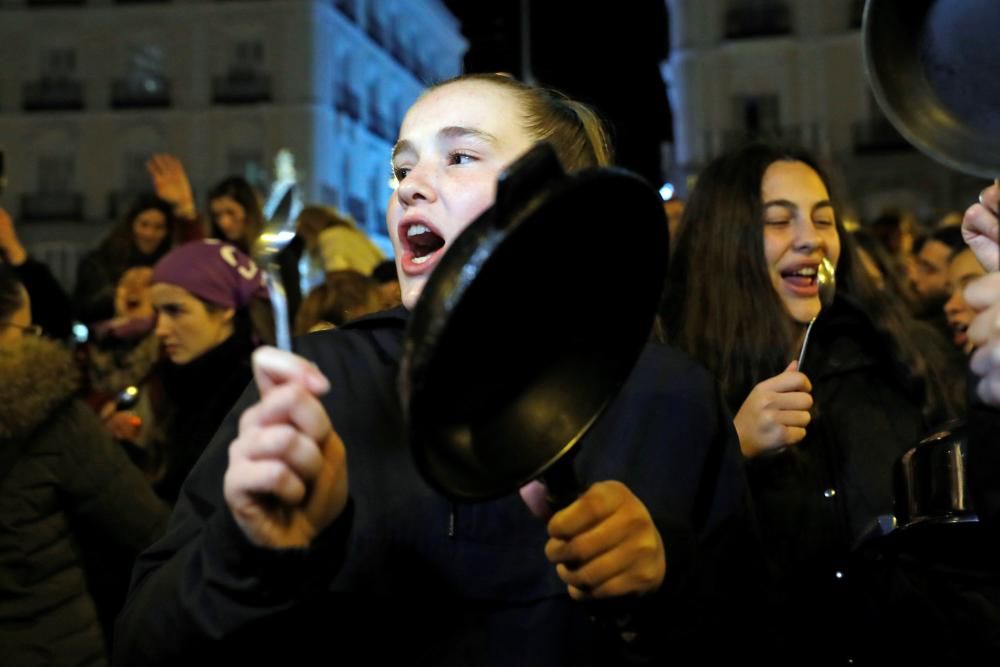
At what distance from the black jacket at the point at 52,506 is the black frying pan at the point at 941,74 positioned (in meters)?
2.70

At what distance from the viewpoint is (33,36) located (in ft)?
120

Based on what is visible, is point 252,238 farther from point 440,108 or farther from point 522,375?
point 522,375

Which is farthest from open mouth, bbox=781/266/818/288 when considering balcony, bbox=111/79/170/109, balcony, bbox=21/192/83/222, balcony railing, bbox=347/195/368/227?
balcony, bbox=21/192/83/222

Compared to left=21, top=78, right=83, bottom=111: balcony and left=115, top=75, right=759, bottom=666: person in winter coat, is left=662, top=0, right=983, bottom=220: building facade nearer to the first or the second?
left=21, top=78, right=83, bottom=111: balcony

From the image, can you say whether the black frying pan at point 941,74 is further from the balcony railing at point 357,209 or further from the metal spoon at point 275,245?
the balcony railing at point 357,209

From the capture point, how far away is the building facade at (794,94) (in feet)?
108

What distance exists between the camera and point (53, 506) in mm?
3596

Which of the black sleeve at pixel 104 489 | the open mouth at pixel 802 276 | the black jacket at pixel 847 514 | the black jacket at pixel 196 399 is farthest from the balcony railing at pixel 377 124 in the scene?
the black jacket at pixel 847 514

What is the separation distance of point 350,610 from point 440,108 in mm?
865

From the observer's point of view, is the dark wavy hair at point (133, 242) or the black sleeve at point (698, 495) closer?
the black sleeve at point (698, 495)

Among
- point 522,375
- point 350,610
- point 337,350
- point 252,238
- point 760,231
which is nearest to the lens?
point 522,375

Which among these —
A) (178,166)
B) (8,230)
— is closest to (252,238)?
(178,166)

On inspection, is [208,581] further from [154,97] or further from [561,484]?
[154,97]

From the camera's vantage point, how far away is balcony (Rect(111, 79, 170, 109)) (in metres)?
36.6
